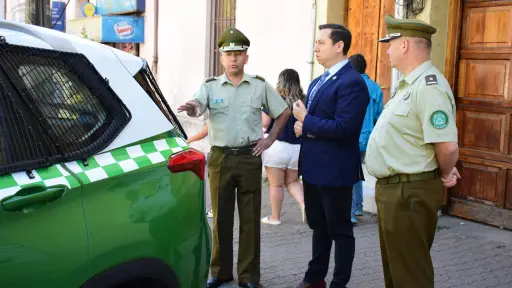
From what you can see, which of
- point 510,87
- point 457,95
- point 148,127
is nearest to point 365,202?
point 457,95

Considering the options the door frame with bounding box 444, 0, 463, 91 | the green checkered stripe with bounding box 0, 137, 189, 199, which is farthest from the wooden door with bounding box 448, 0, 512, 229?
the green checkered stripe with bounding box 0, 137, 189, 199

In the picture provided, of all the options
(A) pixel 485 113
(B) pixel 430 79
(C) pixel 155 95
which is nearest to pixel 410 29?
(B) pixel 430 79

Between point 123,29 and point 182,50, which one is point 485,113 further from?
point 123,29

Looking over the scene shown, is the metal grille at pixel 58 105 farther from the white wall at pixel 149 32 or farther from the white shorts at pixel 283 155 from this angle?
the white wall at pixel 149 32

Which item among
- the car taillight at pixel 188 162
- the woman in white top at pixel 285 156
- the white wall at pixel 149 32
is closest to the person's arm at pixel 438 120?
the car taillight at pixel 188 162

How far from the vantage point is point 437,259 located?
558cm

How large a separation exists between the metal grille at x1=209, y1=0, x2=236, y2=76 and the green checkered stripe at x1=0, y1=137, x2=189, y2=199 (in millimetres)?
8008

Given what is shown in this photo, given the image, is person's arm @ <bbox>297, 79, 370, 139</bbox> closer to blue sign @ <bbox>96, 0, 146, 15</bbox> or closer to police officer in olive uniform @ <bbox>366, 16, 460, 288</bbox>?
police officer in olive uniform @ <bbox>366, 16, 460, 288</bbox>

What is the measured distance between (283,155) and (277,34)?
3181 mm

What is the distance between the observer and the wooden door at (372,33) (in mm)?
7637

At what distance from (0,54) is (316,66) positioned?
6247mm

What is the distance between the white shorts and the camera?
647 centimetres

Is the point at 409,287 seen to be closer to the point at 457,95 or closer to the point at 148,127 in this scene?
the point at 148,127

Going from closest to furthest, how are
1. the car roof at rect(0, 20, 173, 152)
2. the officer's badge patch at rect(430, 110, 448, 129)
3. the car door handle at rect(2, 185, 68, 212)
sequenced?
the car door handle at rect(2, 185, 68, 212) → the car roof at rect(0, 20, 173, 152) → the officer's badge patch at rect(430, 110, 448, 129)
